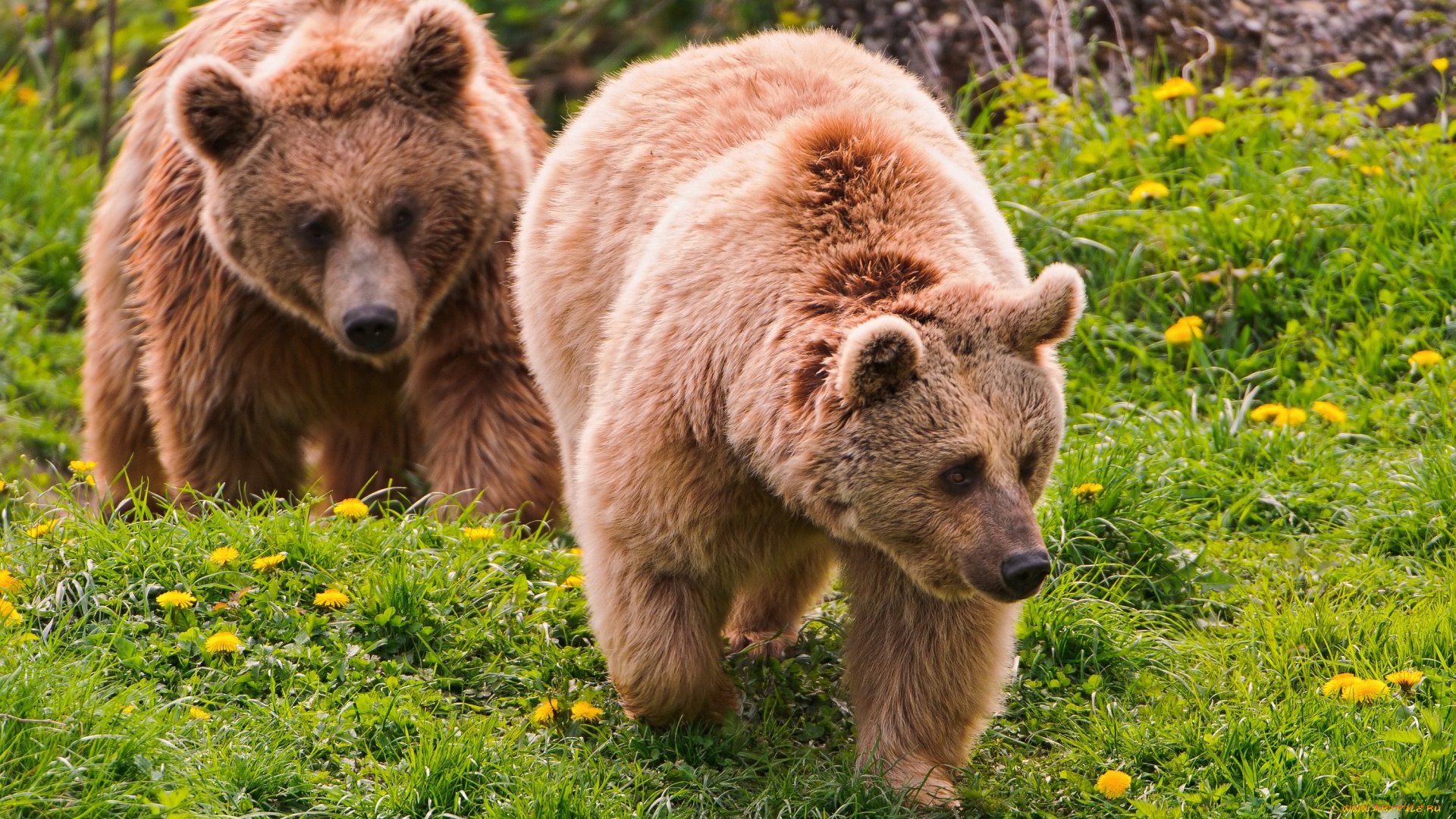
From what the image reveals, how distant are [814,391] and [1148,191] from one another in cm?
311

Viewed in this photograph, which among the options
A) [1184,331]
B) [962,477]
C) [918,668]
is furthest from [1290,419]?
[962,477]

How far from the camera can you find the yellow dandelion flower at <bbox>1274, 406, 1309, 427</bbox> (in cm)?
552

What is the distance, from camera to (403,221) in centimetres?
584

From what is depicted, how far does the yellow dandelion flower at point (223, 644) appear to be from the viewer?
14.1 feet

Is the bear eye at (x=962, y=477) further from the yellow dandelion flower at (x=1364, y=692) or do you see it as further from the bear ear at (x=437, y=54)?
the bear ear at (x=437, y=54)

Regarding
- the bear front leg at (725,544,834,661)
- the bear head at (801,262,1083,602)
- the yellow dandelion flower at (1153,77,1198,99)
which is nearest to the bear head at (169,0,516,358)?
the bear front leg at (725,544,834,661)

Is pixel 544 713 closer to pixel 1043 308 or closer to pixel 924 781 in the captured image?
pixel 924 781

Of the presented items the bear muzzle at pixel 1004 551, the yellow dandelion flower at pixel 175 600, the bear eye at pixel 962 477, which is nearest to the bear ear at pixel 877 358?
the bear eye at pixel 962 477

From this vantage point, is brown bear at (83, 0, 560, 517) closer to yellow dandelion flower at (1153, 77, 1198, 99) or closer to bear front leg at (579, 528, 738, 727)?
bear front leg at (579, 528, 738, 727)

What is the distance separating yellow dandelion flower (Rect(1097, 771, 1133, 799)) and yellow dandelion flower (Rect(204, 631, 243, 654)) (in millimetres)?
2297

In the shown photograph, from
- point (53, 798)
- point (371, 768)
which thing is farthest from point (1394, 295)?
point (53, 798)

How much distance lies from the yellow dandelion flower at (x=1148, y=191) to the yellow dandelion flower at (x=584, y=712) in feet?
10.8

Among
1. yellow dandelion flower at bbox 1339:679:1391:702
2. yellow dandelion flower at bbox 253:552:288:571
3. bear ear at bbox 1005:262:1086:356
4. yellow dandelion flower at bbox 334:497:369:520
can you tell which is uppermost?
bear ear at bbox 1005:262:1086:356

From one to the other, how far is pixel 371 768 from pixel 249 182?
8.47 feet
